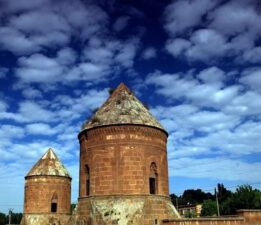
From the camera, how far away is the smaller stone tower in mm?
33938

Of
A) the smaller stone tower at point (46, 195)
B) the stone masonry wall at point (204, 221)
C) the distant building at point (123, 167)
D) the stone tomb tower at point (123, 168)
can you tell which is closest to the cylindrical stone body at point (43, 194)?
the smaller stone tower at point (46, 195)

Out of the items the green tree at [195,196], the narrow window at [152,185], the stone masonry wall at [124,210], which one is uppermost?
the green tree at [195,196]

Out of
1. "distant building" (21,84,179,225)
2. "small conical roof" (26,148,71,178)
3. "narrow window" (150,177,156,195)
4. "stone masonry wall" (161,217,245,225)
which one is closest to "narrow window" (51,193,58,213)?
"small conical roof" (26,148,71,178)

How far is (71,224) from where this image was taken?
65.6 ft

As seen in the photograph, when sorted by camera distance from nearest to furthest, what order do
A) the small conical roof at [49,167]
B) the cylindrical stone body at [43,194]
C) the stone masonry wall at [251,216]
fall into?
the stone masonry wall at [251,216], the cylindrical stone body at [43,194], the small conical roof at [49,167]

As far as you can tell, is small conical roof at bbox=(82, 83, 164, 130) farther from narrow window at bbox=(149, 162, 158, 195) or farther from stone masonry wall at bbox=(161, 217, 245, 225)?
stone masonry wall at bbox=(161, 217, 245, 225)

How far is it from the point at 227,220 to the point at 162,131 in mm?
6117

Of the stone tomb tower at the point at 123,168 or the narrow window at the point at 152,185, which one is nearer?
the stone tomb tower at the point at 123,168

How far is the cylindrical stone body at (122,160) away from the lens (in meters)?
19.0

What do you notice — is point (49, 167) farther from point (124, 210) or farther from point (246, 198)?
point (246, 198)

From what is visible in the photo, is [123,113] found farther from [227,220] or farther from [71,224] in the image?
[227,220]

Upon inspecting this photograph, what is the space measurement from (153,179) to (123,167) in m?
2.19

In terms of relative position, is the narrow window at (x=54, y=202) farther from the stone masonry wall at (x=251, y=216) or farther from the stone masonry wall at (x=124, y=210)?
the stone masonry wall at (x=251, y=216)

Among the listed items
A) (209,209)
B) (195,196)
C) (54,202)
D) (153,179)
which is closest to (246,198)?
(209,209)
